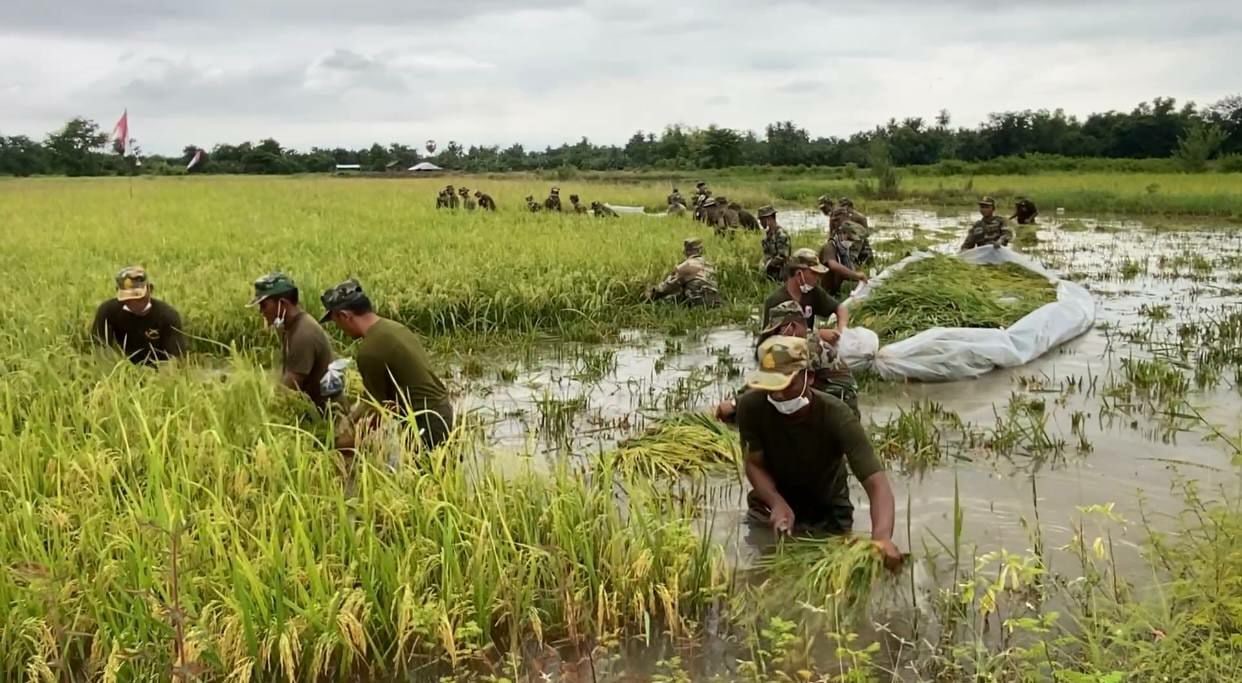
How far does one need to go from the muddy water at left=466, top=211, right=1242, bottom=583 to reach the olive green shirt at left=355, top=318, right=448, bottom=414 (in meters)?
0.56

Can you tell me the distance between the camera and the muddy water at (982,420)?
14.1ft

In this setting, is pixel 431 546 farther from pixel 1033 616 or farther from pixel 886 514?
pixel 1033 616

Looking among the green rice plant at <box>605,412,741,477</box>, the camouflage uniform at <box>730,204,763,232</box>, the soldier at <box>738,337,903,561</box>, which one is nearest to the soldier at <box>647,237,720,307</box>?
the camouflage uniform at <box>730,204,763,232</box>

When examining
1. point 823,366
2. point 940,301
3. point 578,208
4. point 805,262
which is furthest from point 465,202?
point 823,366

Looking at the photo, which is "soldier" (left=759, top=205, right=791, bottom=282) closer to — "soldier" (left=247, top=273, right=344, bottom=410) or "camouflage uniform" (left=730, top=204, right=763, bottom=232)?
"camouflage uniform" (left=730, top=204, right=763, bottom=232)

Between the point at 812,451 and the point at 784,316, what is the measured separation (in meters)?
1.24

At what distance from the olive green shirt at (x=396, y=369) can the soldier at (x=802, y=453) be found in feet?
4.89

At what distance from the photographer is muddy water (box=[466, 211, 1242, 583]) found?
4.29 m

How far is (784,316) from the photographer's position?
4.71m

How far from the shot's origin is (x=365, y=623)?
9.62 feet

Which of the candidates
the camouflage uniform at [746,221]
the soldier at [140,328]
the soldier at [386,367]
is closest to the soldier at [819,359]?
the soldier at [386,367]

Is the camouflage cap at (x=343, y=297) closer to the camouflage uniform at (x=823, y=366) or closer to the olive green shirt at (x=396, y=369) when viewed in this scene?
the olive green shirt at (x=396, y=369)

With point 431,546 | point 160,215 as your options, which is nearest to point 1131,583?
point 431,546

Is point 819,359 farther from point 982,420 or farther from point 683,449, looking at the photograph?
point 982,420
